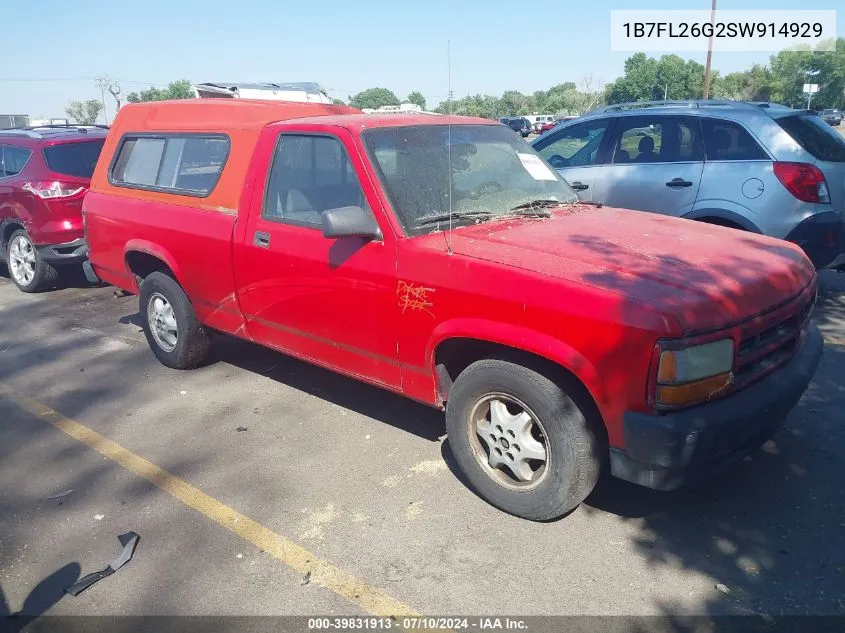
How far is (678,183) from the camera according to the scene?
21.4 ft

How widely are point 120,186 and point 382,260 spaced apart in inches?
122

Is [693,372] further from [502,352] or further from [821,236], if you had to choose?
[821,236]

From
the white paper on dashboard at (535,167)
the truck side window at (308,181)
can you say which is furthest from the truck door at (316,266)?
the white paper on dashboard at (535,167)

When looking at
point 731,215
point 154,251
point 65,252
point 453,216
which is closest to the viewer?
point 453,216

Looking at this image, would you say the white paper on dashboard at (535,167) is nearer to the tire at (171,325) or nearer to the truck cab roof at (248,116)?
the truck cab roof at (248,116)

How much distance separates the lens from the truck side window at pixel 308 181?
3.99 meters

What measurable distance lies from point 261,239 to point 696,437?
2761 mm

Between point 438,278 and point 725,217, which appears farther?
point 725,217

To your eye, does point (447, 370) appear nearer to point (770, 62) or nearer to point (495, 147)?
point (495, 147)

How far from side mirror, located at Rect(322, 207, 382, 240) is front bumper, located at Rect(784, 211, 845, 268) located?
13.3 feet

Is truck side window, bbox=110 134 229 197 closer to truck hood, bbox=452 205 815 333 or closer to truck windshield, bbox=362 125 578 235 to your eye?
truck windshield, bbox=362 125 578 235

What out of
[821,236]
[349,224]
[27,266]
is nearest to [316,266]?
[349,224]

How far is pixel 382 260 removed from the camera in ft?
12.0

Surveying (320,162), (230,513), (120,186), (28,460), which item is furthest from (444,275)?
(120,186)
